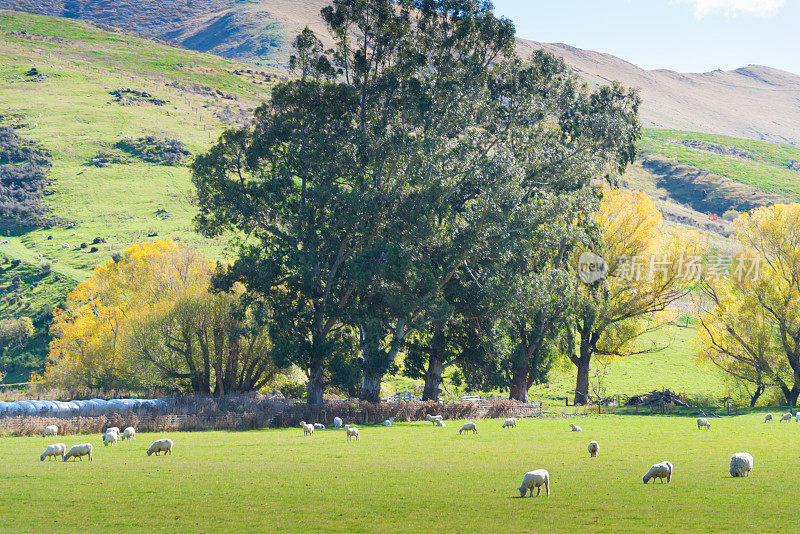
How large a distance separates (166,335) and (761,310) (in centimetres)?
5144

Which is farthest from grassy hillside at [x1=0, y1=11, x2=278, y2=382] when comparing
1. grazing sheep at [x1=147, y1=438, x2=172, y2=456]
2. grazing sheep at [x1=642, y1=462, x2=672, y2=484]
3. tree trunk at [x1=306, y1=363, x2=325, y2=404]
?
grazing sheep at [x1=642, y1=462, x2=672, y2=484]

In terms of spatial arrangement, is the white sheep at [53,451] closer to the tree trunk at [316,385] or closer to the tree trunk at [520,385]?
the tree trunk at [316,385]

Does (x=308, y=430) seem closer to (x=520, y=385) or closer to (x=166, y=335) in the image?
(x=166, y=335)

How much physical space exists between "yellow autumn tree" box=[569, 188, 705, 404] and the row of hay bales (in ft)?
117

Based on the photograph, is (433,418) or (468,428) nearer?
(468,428)

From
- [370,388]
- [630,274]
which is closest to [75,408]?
[370,388]

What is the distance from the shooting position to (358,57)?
50812 millimetres

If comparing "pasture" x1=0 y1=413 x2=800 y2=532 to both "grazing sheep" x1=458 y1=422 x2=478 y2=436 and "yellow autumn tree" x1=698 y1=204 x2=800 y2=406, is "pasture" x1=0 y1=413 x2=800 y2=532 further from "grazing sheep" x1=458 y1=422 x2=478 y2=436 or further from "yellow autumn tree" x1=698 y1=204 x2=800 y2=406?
"yellow autumn tree" x1=698 y1=204 x2=800 y2=406

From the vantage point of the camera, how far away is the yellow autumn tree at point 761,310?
200ft


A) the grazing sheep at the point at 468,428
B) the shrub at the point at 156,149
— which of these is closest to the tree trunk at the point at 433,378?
the grazing sheep at the point at 468,428

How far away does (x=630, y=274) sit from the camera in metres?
62.0

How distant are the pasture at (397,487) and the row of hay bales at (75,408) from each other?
700 cm

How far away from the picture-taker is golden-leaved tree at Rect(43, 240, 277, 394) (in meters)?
57.2

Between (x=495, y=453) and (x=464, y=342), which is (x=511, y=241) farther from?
(x=495, y=453)
